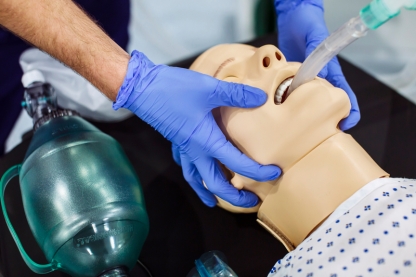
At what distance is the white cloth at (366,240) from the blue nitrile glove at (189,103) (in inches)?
5.5

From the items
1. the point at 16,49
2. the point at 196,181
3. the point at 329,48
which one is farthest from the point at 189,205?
the point at 16,49

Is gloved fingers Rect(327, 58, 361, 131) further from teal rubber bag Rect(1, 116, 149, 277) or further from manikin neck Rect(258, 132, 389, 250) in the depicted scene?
teal rubber bag Rect(1, 116, 149, 277)

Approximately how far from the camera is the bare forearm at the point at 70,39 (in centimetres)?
68

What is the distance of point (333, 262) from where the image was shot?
1.77 ft

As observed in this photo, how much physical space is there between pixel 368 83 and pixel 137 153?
70 cm

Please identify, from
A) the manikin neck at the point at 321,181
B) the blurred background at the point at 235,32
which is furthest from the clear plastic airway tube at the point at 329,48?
the blurred background at the point at 235,32

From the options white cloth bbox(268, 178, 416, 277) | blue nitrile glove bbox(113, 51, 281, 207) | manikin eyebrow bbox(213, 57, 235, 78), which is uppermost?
manikin eyebrow bbox(213, 57, 235, 78)

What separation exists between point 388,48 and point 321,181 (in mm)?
940

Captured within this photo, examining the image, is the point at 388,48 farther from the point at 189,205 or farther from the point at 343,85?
the point at 189,205

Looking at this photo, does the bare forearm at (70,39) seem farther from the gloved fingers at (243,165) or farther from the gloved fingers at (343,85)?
the gloved fingers at (343,85)

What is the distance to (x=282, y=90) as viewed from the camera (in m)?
0.68

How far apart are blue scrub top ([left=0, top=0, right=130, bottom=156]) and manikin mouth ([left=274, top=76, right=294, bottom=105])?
0.75 meters

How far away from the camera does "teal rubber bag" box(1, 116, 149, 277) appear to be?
0.66m

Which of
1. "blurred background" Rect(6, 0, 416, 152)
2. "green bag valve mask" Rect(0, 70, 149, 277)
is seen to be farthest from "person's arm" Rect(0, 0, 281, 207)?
"blurred background" Rect(6, 0, 416, 152)
